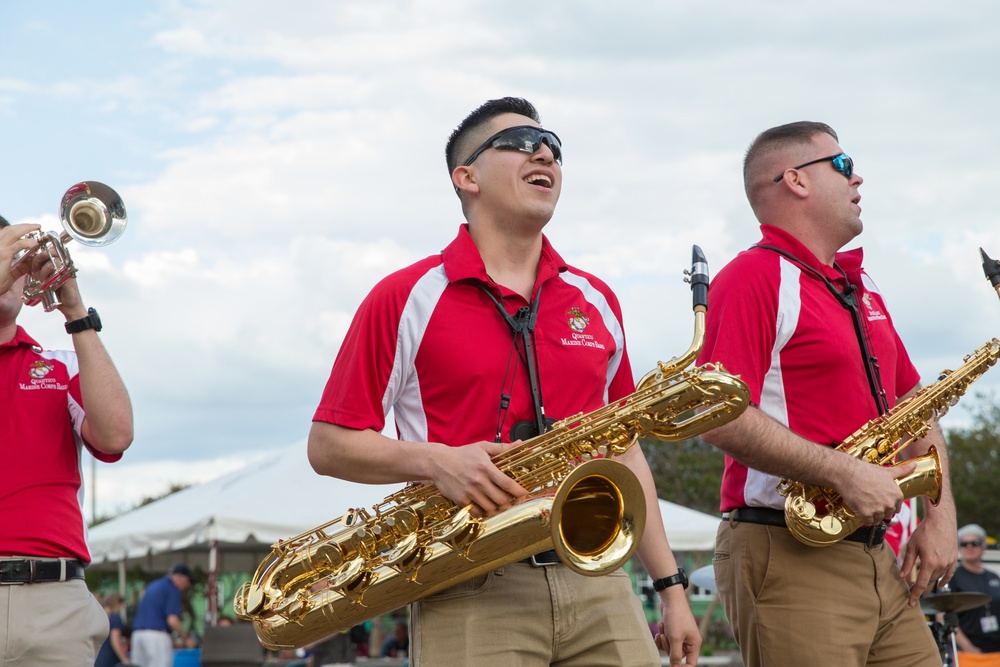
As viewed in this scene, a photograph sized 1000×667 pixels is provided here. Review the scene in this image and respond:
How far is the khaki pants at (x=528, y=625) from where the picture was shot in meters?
3.63

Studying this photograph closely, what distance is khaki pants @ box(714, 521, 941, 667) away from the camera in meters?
4.37

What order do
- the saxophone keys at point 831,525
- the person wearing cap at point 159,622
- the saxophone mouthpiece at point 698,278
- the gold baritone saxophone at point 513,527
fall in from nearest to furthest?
the gold baritone saxophone at point 513,527 → the saxophone mouthpiece at point 698,278 → the saxophone keys at point 831,525 → the person wearing cap at point 159,622

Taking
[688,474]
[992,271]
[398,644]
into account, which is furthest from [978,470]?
[992,271]

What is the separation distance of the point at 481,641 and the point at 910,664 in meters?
2.01

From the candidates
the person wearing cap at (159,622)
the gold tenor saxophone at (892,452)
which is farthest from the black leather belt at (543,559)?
the person wearing cap at (159,622)

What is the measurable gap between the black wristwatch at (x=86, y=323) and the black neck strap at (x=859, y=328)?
2947 millimetres

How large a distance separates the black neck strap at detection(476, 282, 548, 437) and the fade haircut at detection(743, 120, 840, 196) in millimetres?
1867

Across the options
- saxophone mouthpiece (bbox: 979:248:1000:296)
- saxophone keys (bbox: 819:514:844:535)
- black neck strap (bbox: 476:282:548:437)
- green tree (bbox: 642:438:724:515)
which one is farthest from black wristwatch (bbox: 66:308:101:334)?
green tree (bbox: 642:438:724:515)

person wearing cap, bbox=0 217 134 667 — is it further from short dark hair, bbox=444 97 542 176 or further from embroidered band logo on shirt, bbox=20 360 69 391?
short dark hair, bbox=444 97 542 176

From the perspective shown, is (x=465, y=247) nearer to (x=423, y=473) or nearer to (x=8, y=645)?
(x=423, y=473)

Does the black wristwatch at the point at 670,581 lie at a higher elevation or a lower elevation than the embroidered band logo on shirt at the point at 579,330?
lower

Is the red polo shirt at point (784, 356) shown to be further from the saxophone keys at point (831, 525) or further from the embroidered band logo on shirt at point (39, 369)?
the embroidered band logo on shirt at point (39, 369)

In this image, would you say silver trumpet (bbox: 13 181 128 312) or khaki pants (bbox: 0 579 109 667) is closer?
khaki pants (bbox: 0 579 109 667)

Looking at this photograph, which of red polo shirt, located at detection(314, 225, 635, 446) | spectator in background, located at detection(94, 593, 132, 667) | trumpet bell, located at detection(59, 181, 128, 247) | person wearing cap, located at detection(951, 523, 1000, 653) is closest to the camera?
red polo shirt, located at detection(314, 225, 635, 446)
